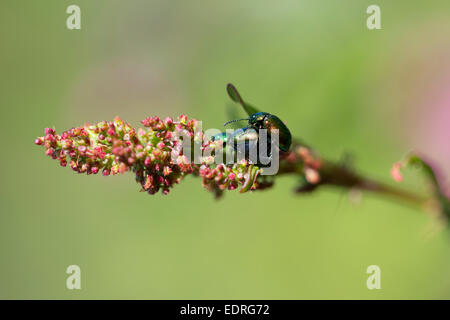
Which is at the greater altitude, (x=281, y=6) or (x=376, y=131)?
(x=281, y=6)

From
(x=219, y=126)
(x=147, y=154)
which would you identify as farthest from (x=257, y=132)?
(x=219, y=126)

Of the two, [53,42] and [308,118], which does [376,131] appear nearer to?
[308,118]

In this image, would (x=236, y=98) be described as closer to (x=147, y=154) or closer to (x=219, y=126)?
(x=147, y=154)

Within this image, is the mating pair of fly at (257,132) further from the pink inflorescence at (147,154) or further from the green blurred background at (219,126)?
the green blurred background at (219,126)

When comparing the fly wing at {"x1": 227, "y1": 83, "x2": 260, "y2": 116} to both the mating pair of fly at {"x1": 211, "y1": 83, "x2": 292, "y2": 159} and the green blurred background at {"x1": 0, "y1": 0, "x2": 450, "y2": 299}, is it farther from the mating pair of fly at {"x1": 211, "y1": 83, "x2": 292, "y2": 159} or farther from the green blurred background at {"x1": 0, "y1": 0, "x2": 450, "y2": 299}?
the green blurred background at {"x1": 0, "y1": 0, "x2": 450, "y2": 299}

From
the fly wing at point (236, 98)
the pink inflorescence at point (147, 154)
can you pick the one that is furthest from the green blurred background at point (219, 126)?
the pink inflorescence at point (147, 154)

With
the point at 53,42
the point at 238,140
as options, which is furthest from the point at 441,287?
the point at 53,42
